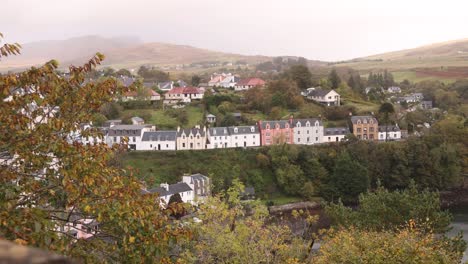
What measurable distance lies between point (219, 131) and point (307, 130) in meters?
12.9

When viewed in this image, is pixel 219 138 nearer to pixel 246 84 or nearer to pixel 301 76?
pixel 246 84

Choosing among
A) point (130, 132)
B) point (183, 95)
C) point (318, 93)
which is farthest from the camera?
point (183, 95)

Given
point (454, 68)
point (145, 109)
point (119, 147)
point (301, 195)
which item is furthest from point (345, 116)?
point (454, 68)

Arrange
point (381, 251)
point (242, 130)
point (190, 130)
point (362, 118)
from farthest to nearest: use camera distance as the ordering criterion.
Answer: point (362, 118) → point (242, 130) → point (190, 130) → point (381, 251)

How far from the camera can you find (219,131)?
64312 millimetres

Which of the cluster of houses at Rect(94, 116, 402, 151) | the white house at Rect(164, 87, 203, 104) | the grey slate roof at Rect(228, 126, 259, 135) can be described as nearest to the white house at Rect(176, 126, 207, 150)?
the cluster of houses at Rect(94, 116, 402, 151)

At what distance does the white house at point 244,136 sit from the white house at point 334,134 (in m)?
10.3

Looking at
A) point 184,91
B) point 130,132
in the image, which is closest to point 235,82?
point 184,91

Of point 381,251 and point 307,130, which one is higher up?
point 381,251

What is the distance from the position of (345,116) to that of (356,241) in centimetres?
6023

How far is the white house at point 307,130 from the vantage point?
6656cm

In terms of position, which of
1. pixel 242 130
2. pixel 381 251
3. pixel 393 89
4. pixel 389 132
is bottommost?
pixel 389 132

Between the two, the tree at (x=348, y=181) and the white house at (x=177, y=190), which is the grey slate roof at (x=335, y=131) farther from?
the white house at (x=177, y=190)

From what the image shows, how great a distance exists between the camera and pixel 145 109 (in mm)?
75750
